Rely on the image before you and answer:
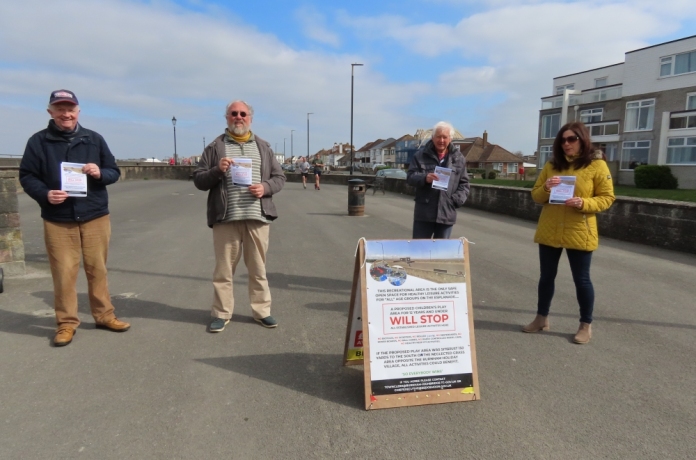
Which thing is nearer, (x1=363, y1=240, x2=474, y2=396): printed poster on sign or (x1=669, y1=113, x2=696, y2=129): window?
(x1=363, y1=240, x2=474, y2=396): printed poster on sign

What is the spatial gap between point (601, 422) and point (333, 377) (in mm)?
1768

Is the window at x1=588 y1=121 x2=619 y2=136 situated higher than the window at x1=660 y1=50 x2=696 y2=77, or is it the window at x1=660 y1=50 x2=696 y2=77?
the window at x1=660 y1=50 x2=696 y2=77

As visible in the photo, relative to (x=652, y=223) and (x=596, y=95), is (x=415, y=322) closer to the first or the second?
(x=652, y=223)

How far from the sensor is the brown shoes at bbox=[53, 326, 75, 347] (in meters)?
4.07

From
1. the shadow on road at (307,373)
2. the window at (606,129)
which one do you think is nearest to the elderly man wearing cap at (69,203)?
the shadow on road at (307,373)

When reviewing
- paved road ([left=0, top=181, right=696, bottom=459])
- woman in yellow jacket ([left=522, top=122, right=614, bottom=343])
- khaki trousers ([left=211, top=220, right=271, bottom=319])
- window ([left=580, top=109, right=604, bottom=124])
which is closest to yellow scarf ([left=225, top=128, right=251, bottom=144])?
khaki trousers ([left=211, top=220, right=271, bottom=319])

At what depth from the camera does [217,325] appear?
444 cm

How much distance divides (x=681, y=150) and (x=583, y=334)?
126ft

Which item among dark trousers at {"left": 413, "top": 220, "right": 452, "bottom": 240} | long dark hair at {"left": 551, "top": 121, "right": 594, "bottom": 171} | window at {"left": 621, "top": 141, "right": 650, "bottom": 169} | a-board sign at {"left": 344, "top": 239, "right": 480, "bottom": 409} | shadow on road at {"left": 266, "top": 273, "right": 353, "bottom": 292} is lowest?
shadow on road at {"left": 266, "top": 273, "right": 353, "bottom": 292}

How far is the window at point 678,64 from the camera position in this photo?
119 feet

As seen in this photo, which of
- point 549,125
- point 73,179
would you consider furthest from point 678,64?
point 73,179

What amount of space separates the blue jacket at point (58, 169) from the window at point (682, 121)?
4038 cm

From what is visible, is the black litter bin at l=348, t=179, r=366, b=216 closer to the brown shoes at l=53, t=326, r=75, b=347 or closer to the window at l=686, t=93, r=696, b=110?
the brown shoes at l=53, t=326, r=75, b=347

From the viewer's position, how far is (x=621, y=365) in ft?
12.4
